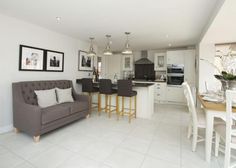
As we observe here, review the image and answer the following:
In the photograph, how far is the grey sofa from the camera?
2422 millimetres

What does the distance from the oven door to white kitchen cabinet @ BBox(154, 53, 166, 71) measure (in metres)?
0.58

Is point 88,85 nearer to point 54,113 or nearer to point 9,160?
point 54,113

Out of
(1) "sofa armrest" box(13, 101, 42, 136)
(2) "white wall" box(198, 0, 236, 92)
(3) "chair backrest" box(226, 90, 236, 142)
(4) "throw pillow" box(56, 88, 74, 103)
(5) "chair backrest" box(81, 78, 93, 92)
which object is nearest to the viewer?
(3) "chair backrest" box(226, 90, 236, 142)

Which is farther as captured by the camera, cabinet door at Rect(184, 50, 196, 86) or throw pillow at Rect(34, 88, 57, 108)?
cabinet door at Rect(184, 50, 196, 86)

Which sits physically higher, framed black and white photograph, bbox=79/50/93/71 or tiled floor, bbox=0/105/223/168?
framed black and white photograph, bbox=79/50/93/71

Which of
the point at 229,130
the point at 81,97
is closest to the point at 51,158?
the point at 81,97

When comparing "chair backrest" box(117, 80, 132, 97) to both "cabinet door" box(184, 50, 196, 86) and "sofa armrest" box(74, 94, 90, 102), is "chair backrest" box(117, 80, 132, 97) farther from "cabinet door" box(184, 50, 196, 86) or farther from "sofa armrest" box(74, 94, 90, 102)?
"cabinet door" box(184, 50, 196, 86)

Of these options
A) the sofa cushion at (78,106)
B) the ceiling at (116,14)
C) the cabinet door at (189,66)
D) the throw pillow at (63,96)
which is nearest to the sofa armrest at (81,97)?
the sofa cushion at (78,106)

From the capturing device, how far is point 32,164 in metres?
1.84

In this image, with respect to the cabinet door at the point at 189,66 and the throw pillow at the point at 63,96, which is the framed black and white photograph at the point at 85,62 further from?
the cabinet door at the point at 189,66

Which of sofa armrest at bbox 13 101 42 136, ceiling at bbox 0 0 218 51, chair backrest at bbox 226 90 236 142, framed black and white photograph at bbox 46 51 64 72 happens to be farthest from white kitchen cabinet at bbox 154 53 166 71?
sofa armrest at bbox 13 101 42 136

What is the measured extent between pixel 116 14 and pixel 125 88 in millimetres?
1660

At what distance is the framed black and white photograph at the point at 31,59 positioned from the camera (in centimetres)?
309

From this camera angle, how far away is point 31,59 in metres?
Result: 3.28
